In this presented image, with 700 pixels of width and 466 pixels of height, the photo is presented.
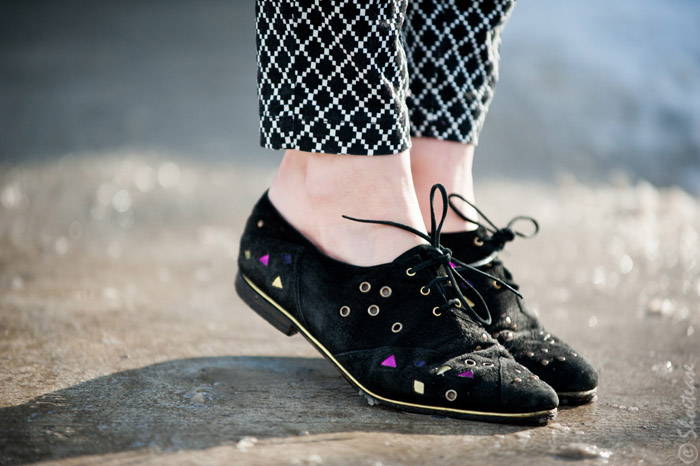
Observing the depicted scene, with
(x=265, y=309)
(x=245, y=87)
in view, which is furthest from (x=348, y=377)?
(x=245, y=87)

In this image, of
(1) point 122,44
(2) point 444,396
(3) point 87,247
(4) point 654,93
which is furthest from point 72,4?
(2) point 444,396

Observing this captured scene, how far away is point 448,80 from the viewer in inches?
37.4

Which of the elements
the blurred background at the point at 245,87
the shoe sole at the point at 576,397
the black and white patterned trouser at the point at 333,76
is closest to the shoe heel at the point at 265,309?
the black and white patterned trouser at the point at 333,76

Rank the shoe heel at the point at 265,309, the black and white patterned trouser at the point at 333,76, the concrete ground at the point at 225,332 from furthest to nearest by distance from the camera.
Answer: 1. the shoe heel at the point at 265,309
2. the black and white patterned trouser at the point at 333,76
3. the concrete ground at the point at 225,332

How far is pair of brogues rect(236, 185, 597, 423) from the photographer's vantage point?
73 centimetres

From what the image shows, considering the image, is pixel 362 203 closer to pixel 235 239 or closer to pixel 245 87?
pixel 235 239

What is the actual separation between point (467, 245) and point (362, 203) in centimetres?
19

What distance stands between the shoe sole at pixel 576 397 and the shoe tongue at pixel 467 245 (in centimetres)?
22

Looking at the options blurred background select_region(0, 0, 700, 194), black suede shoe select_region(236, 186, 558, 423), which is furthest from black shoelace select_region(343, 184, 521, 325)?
blurred background select_region(0, 0, 700, 194)

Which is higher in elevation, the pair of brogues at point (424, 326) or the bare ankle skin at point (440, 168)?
the bare ankle skin at point (440, 168)

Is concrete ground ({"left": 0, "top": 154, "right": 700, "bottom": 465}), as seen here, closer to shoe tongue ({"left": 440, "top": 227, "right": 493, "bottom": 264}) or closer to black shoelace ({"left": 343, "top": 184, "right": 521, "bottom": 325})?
black shoelace ({"left": 343, "top": 184, "right": 521, "bottom": 325})

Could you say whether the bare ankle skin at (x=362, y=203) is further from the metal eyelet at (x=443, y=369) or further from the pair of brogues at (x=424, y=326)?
the metal eyelet at (x=443, y=369)

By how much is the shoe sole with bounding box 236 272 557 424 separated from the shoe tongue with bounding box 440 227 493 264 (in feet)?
0.79

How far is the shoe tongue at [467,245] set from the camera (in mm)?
916
